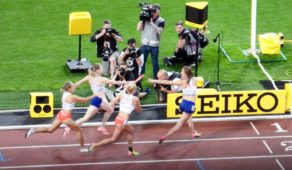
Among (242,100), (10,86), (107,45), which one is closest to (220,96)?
(242,100)

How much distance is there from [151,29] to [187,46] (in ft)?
5.83

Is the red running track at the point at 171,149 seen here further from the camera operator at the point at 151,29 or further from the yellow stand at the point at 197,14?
the yellow stand at the point at 197,14

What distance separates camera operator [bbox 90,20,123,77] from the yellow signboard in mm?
2432

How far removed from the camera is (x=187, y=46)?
931 inches

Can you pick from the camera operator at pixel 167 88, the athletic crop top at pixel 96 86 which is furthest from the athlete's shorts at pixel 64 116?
the camera operator at pixel 167 88

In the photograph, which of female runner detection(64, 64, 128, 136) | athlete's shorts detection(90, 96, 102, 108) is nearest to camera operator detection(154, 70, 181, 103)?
female runner detection(64, 64, 128, 136)

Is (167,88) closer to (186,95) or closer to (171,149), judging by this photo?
(186,95)

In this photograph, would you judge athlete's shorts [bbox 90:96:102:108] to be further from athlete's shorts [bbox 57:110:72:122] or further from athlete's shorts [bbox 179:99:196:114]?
athlete's shorts [bbox 179:99:196:114]

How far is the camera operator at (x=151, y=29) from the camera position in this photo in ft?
72.5

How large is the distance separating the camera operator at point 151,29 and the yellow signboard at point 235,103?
1909 millimetres

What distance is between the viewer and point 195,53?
2362 centimetres

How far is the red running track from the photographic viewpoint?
1847 centimetres

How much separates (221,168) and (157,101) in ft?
13.3

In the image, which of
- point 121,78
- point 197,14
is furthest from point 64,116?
point 197,14
